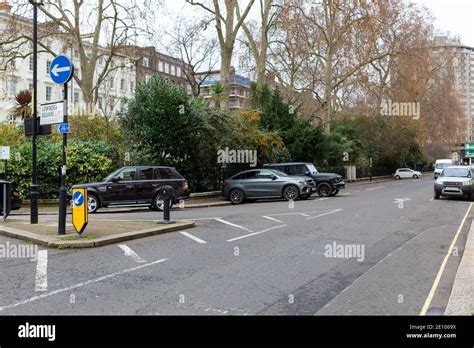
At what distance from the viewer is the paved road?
5578mm

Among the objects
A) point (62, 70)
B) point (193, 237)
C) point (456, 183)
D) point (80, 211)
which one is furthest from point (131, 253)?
point (456, 183)

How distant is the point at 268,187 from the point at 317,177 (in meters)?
3.92

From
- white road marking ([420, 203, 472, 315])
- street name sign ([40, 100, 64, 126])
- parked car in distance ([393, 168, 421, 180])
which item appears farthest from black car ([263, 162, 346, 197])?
parked car in distance ([393, 168, 421, 180])

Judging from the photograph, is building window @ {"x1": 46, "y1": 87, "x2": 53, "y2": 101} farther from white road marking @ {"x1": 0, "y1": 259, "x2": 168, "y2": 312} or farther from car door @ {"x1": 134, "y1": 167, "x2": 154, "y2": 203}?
white road marking @ {"x1": 0, "y1": 259, "x2": 168, "y2": 312}

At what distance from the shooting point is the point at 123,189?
1784 cm

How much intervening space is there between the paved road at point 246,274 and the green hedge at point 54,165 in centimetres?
1108

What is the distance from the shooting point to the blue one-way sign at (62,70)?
10289mm

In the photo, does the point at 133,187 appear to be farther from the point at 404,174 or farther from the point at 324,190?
the point at 404,174

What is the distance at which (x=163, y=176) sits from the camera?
18.7 m

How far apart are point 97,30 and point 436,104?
46.9 m

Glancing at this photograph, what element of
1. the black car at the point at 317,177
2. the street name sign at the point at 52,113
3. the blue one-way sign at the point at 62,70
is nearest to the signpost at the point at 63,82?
the blue one-way sign at the point at 62,70

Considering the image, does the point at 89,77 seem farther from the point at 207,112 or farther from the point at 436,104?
the point at 436,104

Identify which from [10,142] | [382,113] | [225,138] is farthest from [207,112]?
[382,113]

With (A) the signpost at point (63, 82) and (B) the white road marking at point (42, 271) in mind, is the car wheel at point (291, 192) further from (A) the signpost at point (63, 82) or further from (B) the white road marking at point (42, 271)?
(B) the white road marking at point (42, 271)
